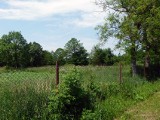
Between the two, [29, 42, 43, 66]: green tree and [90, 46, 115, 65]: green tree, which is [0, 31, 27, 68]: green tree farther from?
[90, 46, 115, 65]: green tree

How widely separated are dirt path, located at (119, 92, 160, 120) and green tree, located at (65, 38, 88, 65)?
8755 centimetres

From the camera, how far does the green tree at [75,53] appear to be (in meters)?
105

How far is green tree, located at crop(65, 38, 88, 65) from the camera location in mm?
105319

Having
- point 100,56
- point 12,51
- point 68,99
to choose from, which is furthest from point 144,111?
point 12,51

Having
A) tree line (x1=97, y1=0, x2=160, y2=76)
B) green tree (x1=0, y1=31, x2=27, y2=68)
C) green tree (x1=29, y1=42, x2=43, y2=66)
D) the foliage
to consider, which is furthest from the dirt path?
green tree (x1=29, y1=42, x2=43, y2=66)

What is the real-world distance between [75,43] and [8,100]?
102232 millimetres

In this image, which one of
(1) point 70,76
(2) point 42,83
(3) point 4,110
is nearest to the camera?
Answer: (3) point 4,110

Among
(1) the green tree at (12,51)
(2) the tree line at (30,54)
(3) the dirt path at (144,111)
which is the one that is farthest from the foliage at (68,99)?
(1) the green tree at (12,51)

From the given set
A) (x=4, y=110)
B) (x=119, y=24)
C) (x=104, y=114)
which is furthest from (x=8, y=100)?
(x=119, y=24)

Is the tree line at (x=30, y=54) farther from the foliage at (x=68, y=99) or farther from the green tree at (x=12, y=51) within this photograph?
the foliage at (x=68, y=99)

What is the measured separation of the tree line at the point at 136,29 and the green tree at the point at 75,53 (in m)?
73.1

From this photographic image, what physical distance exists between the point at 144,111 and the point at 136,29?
609 inches

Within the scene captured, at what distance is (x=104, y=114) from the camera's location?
12.3 meters

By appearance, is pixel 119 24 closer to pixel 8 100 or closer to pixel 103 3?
pixel 103 3
